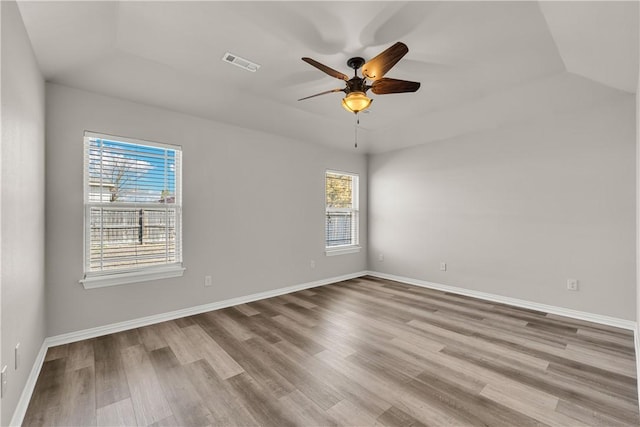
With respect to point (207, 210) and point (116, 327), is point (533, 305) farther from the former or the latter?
point (116, 327)

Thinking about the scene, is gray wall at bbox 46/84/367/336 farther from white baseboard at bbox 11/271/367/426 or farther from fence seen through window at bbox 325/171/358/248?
fence seen through window at bbox 325/171/358/248

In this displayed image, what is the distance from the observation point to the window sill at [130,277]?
298 cm

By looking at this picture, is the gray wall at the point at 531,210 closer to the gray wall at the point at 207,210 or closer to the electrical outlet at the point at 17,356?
the gray wall at the point at 207,210

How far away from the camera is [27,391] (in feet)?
6.49

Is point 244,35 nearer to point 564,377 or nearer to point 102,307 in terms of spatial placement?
point 102,307

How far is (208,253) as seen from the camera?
385 centimetres

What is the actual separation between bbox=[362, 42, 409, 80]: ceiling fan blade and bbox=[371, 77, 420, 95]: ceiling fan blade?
0.24ft

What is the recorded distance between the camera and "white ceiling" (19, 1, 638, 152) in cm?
209

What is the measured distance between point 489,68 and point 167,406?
405 centimetres

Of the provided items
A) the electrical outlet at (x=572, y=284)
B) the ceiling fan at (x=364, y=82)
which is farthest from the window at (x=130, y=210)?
the electrical outlet at (x=572, y=284)

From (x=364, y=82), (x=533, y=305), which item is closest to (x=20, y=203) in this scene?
(x=364, y=82)

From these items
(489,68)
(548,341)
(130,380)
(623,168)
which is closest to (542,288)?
(548,341)

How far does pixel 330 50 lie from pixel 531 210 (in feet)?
11.2

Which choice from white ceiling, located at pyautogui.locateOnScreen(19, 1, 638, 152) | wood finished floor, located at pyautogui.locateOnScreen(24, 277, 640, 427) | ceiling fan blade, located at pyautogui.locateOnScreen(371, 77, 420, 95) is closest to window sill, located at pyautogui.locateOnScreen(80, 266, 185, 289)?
wood finished floor, located at pyautogui.locateOnScreen(24, 277, 640, 427)
